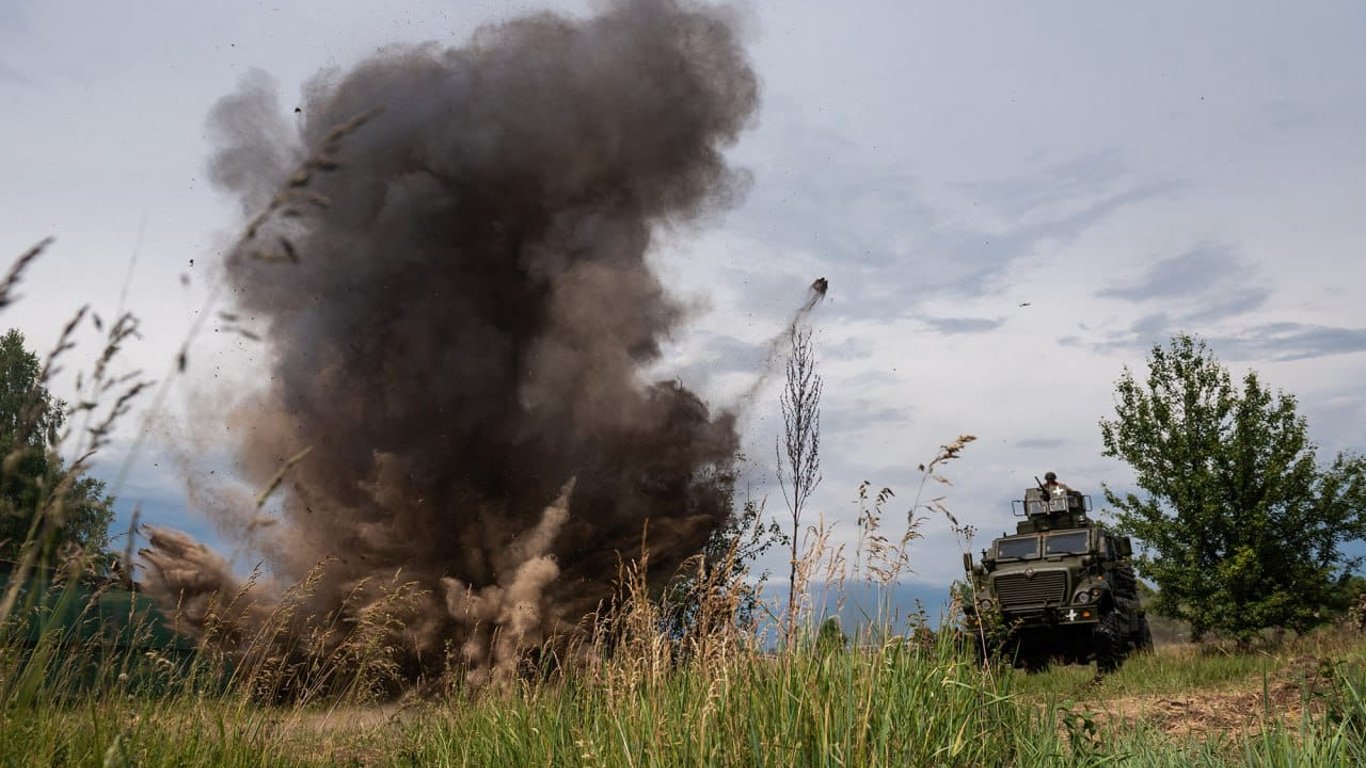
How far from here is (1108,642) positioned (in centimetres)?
1789

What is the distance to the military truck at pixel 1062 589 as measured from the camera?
17.6 meters

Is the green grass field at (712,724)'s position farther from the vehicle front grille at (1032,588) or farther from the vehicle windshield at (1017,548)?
the vehicle windshield at (1017,548)

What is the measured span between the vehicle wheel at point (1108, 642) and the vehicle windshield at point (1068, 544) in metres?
1.24

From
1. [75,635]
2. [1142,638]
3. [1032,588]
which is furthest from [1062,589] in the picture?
[75,635]

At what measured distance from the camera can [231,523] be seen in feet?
63.5

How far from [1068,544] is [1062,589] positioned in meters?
1.20

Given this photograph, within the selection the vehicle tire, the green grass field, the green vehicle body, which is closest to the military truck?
the vehicle tire

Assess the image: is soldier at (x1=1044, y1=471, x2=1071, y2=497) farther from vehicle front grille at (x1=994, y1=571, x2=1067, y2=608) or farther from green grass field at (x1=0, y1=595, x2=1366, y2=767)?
green grass field at (x1=0, y1=595, x2=1366, y2=767)

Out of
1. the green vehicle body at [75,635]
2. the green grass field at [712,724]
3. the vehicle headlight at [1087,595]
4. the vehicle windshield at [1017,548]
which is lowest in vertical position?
the green grass field at [712,724]

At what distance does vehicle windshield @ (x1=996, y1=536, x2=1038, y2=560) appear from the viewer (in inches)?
758

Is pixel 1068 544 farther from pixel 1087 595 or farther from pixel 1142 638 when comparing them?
pixel 1142 638

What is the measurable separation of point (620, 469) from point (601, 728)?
56.8 feet

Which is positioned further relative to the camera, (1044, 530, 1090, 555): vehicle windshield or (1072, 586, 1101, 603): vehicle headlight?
(1044, 530, 1090, 555): vehicle windshield

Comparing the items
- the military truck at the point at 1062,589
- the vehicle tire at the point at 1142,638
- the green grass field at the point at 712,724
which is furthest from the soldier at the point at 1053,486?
the green grass field at the point at 712,724
